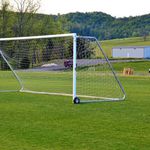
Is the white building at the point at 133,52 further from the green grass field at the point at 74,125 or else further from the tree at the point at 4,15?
the green grass field at the point at 74,125

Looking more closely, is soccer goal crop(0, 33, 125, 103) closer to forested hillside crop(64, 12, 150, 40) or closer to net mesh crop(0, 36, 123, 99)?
net mesh crop(0, 36, 123, 99)

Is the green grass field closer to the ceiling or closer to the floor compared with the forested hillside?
closer to the floor

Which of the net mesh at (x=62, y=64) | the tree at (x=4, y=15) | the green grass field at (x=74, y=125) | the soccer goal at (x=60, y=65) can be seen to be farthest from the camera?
the tree at (x=4, y=15)

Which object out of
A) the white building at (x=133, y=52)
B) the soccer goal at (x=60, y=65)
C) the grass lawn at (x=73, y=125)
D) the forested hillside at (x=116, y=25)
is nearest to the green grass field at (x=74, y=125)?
the grass lawn at (x=73, y=125)

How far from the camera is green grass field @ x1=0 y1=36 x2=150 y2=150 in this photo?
337 inches

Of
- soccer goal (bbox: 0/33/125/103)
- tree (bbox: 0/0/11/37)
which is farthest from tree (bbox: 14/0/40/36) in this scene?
soccer goal (bbox: 0/33/125/103)

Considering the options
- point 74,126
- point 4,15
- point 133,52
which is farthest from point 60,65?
point 133,52

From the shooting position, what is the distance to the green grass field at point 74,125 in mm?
8570

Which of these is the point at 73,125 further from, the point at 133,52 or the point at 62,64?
the point at 133,52

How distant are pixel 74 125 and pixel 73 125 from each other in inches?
0.9

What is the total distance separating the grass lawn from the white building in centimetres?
9291

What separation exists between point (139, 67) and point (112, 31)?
10027 cm

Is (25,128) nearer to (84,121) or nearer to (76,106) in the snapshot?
(84,121)

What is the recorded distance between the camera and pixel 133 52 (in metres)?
112
